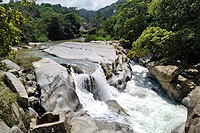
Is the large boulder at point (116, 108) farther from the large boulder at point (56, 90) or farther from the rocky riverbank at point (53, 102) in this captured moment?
the large boulder at point (56, 90)

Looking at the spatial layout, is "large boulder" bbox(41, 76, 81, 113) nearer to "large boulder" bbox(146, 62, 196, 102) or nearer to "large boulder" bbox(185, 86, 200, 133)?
"large boulder" bbox(185, 86, 200, 133)

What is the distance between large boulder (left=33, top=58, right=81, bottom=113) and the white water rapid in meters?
0.70

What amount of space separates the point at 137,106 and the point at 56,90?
14.1 feet

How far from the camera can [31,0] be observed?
8.09ft

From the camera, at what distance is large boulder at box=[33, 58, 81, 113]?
527 centimetres

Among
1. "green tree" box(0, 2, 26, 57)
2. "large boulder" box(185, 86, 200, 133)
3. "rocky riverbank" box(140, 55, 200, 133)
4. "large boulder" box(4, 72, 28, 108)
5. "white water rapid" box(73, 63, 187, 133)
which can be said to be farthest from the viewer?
"rocky riverbank" box(140, 55, 200, 133)

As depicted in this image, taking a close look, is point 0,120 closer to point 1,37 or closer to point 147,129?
point 1,37

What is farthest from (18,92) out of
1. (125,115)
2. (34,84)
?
(125,115)

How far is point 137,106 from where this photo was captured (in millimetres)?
7250

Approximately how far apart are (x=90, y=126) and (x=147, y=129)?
243 centimetres

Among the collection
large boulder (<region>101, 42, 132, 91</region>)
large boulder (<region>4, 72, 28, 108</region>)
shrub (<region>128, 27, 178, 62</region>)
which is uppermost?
shrub (<region>128, 27, 178, 62</region>)

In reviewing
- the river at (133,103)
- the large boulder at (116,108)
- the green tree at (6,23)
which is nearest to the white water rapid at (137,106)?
the river at (133,103)

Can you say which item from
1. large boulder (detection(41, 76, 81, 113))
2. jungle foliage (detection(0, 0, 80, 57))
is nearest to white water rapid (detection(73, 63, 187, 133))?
large boulder (detection(41, 76, 81, 113))

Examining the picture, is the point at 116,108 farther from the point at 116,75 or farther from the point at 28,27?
the point at 28,27
